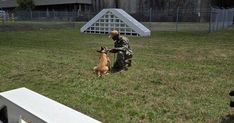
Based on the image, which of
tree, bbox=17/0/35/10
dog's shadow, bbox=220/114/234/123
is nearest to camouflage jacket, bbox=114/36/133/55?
dog's shadow, bbox=220/114/234/123

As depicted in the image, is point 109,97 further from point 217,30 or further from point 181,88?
point 217,30

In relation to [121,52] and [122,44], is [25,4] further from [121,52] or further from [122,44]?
[121,52]

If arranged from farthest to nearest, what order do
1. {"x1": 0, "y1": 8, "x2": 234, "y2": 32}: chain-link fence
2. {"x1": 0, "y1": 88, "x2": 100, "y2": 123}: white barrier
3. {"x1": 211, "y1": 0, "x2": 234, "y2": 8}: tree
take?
{"x1": 211, "y1": 0, "x2": 234, "y2": 8}: tree
{"x1": 0, "y1": 8, "x2": 234, "y2": 32}: chain-link fence
{"x1": 0, "y1": 88, "x2": 100, "y2": 123}: white barrier

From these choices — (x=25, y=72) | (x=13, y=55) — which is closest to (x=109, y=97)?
(x=25, y=72)

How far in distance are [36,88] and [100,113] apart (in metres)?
2.52

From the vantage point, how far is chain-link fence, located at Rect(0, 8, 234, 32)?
28064 millimetres

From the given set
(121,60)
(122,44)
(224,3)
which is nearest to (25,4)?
(224,3)

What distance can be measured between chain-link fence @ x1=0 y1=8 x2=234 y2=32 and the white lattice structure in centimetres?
615

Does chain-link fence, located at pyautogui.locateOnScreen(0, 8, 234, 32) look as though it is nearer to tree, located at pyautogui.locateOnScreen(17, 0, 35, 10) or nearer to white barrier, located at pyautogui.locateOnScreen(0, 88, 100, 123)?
white barrier, located at pyautogui.locateOnScreen(0, 88, 100, 123)

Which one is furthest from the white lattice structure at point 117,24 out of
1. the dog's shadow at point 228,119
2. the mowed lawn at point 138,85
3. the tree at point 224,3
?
the tree at point 224,3

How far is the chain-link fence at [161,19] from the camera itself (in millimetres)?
28064

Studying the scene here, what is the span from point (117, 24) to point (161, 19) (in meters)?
20.5

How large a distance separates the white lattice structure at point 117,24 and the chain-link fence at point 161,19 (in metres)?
6.15

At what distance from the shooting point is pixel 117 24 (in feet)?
74.2
